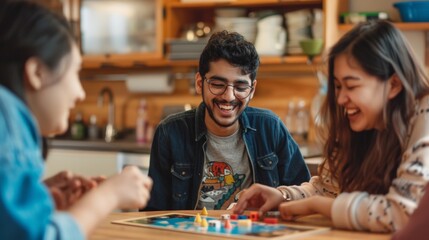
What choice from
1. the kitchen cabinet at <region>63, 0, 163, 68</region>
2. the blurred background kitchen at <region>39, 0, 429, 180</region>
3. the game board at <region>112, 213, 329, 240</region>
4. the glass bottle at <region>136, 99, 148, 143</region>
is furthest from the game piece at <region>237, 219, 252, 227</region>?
the glass bottle at <region>136, 99, 148, 143</region>

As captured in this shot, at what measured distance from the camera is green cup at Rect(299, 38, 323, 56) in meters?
4.20

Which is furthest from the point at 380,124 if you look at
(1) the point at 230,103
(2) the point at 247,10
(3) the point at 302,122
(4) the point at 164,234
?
(2) the point at 247,10

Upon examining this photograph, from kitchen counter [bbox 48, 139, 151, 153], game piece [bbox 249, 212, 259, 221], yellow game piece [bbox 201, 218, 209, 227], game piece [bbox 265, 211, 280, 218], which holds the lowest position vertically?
kitchen counter [bbox 48, 139, 151, 153]

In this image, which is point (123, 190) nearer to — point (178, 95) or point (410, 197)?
point (410, 197)

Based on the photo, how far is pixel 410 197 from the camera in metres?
1.64

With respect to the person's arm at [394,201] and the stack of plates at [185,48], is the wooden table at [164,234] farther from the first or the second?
the stack of plates at [185,48]

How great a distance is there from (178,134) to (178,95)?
8.08ft

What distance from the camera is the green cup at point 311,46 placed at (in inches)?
165

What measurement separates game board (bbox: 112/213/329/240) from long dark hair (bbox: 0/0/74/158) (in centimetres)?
54

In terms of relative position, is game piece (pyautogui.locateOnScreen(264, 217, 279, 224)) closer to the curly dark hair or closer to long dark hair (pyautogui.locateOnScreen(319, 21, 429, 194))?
long dark hair (pyautogui.locateOnScreen(319, 21, 429, 194))

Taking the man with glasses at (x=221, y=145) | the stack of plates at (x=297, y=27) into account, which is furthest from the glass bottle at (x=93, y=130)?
the man with glasses at (x=221, y=145)

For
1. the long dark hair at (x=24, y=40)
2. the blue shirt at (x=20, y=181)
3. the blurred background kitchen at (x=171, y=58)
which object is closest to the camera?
the blue shirt at (x=20, y=181)

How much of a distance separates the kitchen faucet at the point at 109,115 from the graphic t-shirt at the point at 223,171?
8.32 ft

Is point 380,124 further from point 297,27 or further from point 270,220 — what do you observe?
point 297,27
